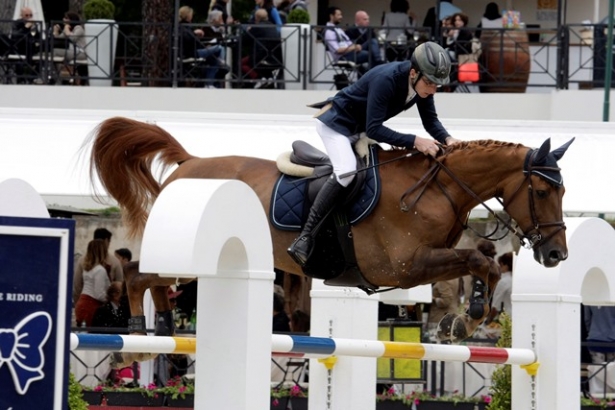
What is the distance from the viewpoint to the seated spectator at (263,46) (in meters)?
17.3

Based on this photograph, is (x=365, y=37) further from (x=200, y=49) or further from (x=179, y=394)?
(x=179, y=394)

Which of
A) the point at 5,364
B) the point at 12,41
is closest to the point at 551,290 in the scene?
the point at 5,364

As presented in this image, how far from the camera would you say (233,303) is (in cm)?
543

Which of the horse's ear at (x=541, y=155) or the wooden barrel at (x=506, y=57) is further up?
the wooden barrel at (x=506, y=57)

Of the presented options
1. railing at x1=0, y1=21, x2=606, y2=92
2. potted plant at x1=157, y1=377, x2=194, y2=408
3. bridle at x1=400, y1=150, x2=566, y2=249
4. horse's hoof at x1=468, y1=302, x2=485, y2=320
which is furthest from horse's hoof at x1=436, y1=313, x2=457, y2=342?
railing at x1=0, y1=21, x2=606, y2=92

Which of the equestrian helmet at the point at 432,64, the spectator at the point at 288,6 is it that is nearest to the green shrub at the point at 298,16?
the spectator at the point at 288,6

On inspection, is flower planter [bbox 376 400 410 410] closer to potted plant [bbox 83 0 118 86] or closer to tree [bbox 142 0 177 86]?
potted plant [bbox 83 0 118 86]

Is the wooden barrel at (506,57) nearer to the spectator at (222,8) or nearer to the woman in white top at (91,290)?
the spectator at (222,8)

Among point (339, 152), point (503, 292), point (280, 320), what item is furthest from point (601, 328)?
point (339, 152)

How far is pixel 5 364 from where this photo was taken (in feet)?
14.0

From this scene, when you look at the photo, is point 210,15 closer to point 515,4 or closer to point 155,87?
point 155,87

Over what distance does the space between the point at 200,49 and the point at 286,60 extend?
109 centimetres

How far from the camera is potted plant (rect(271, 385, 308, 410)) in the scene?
11.5 meters

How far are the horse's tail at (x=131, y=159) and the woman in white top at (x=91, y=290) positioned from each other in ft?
12.7
